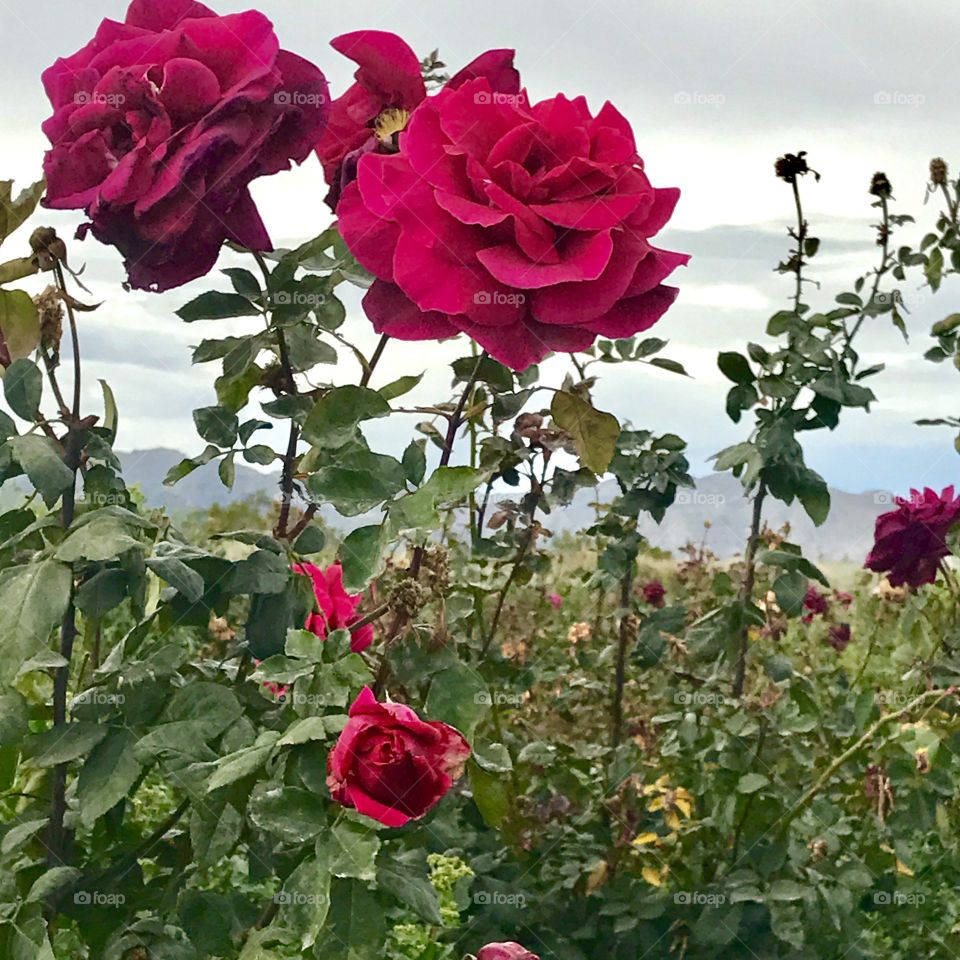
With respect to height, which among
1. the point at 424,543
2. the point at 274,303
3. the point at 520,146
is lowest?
the point at 424,543

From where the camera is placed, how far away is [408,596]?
47.6 inches

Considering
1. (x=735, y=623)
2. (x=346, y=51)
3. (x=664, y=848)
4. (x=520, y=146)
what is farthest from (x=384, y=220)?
(x=664, y=848)

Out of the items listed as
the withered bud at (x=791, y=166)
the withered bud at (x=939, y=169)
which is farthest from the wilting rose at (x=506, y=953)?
the withered bud at (x=939, y=169)

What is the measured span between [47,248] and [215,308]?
20cm

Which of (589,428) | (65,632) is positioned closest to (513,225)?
(589,428)

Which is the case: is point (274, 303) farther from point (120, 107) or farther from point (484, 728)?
point (484, 728)

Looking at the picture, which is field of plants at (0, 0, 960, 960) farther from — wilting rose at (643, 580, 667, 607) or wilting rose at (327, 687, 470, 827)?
wilting rose at (643, 580, 667, 607)

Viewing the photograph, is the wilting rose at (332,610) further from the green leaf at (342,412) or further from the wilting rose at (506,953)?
the wilting rose at (506,953)

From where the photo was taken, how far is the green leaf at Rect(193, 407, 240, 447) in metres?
1.40

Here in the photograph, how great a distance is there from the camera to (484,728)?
107 inches

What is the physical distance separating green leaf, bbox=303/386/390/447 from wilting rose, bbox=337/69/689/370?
0.24 ft

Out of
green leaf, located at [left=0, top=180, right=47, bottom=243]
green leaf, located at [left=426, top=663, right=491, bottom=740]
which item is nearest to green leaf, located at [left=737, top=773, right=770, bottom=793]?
green leaf, located at [left=426, top=663, right=491, bottom=740]

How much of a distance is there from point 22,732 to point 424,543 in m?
0.50

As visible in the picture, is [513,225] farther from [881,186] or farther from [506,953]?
[881,186]
